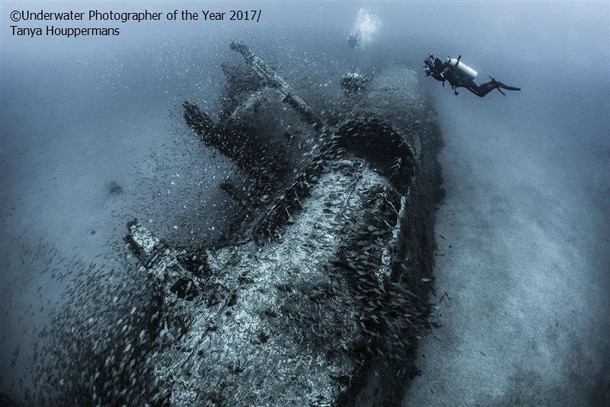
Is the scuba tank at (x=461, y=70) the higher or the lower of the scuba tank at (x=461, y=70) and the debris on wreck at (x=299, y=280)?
the higher

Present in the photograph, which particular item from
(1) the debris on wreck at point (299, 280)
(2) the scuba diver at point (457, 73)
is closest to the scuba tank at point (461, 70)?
(2) the scuba diver at point (457, 73)

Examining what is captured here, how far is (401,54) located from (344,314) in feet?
47.5

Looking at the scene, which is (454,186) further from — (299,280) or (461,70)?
(299,280)

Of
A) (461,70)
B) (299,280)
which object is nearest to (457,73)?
(461,70)

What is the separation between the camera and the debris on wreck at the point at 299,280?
2992 mm

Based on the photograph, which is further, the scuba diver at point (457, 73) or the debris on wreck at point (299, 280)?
the scuba diver at point (457, 73)

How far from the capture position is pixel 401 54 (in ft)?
46.9

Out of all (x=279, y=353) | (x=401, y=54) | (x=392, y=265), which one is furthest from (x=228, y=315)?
(x=401, y=54)

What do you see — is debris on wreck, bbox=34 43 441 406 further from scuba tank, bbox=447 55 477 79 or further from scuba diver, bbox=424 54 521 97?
scuba tank, bbox=447 55 477 79

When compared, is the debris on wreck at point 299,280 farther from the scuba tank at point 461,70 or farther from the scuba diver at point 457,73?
the scuba tank at point 461,70

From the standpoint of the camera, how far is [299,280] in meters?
3.53

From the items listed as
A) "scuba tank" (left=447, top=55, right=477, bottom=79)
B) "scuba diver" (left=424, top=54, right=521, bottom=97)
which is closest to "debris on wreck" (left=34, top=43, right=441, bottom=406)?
"scuba diver" (left=424, top=54, right=521, bottom=97)

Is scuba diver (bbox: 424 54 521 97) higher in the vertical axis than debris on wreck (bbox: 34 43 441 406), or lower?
higher

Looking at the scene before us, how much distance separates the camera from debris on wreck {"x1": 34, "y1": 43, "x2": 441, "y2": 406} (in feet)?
9.82
